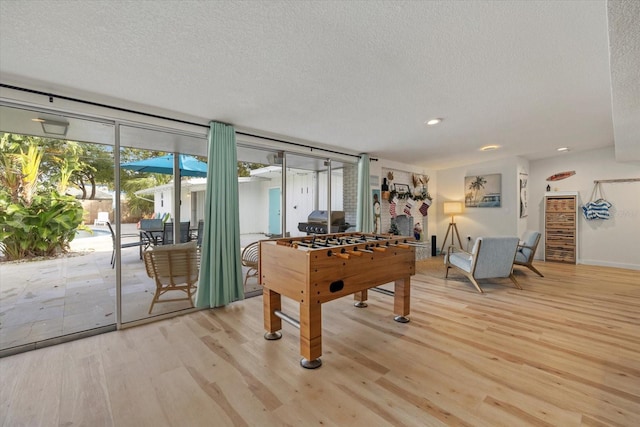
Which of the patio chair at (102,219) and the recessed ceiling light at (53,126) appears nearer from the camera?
the recessed ceiling light at (53,126)

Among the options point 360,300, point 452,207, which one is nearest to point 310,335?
point 360,300

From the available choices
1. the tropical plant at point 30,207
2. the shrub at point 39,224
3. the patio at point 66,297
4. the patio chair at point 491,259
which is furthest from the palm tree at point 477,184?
the shrub at point 39,224

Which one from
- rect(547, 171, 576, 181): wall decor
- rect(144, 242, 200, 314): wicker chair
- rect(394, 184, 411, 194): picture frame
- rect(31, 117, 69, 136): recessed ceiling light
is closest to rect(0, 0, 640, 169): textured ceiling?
rect(31, 117, 69, 136): recessed ceiling light

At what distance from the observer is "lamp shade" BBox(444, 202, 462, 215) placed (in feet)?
21.9

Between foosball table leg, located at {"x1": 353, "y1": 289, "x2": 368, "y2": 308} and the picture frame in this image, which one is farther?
the picture frame

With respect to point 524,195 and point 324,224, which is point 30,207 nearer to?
point 324,224

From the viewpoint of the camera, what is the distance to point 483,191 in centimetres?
A: 651

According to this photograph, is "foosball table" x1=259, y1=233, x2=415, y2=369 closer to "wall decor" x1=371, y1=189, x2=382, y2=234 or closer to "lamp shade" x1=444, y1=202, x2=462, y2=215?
"wall decor" x1=371, y1=189, x2=382, y2=234

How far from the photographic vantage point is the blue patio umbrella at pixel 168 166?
4.55 meters

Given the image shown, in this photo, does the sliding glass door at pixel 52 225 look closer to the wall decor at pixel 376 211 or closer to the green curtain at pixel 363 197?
the green curtain at pixel 363 197

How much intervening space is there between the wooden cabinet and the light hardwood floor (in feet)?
10.9

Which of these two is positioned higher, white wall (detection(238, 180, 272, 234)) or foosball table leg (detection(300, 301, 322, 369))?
white wall (detection(238, 180, 272, 234))

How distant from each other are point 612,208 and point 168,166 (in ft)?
29.1

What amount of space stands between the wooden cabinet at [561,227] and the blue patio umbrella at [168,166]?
7.60 metres
